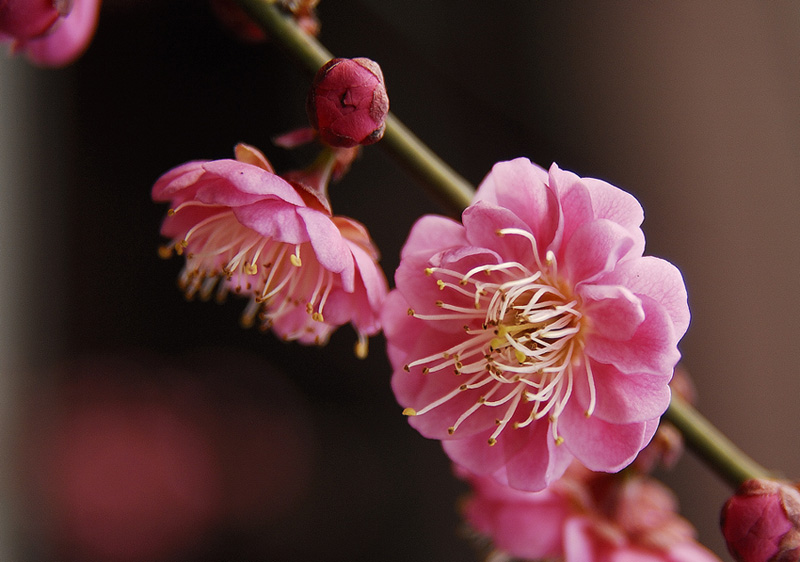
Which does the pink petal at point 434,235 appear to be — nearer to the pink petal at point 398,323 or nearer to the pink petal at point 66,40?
the pink petal at point 398,323

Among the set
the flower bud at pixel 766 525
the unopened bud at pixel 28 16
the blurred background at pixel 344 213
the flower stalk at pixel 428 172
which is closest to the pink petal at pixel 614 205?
the flower stalk at pixel 428 172

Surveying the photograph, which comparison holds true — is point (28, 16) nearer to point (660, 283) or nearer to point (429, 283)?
point (429, 283)

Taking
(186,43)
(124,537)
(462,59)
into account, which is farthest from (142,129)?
(124,537)

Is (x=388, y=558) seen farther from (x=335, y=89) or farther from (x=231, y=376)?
(x=335, y=89)

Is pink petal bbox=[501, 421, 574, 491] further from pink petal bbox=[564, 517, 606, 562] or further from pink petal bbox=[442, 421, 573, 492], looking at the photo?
pink petal bbox=[564, 517, 606, 562]

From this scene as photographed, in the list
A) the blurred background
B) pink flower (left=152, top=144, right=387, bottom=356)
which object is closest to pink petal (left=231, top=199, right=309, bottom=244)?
pink flower (left=152, top=144, right=387, bottom=356)

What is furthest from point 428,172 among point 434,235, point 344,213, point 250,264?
point 344,213
